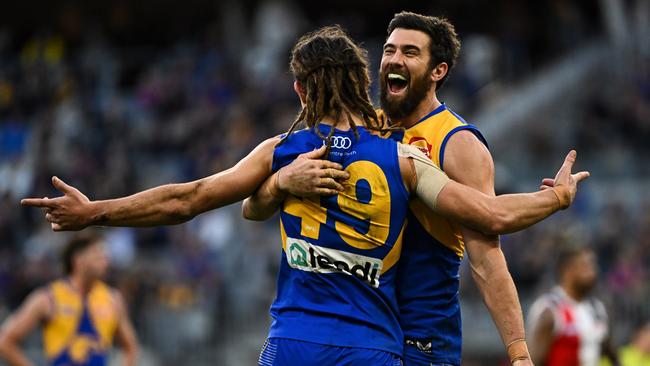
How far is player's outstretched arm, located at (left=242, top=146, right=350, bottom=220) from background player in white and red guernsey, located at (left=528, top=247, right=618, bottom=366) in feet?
14.7

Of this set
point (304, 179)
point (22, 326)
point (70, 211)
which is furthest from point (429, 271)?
point (22, 326)

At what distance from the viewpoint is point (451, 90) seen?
64.5 ft

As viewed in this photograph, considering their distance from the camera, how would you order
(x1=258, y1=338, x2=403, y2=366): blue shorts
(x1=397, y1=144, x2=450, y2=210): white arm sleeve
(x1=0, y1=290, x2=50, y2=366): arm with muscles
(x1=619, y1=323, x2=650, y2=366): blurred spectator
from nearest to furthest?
(x1=258, y1=338, x2=403, y2=366): blue shorts
(x1=397, y1=144, x2=450, y2=210): white arm sleeve
(x1=0, y1=290, x2=50, y2=366): arm with muscles
(x1=619, y1=323, x2=650, y2=366): blurred spectator

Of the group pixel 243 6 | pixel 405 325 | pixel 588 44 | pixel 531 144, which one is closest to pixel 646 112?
pixel 531 144

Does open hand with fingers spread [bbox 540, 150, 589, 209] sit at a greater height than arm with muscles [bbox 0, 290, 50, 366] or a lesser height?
greater

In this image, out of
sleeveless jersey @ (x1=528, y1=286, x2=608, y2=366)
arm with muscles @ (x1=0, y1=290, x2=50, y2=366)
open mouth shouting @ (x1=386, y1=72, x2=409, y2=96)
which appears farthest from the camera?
arm with muscles @ (x1=0, y1=290, x2=50, y2=366)

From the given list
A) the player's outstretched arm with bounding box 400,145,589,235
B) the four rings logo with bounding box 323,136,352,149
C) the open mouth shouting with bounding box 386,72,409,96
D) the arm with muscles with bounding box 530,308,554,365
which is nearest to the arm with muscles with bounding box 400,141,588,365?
the player's outstretched arm with bounding box 400,145,589,235

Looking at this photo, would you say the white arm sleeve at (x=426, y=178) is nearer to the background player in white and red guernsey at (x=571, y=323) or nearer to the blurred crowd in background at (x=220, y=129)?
the background player in white and red guernsey at (x=571, y=323)

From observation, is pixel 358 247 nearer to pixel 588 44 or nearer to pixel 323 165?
pixel 323 165

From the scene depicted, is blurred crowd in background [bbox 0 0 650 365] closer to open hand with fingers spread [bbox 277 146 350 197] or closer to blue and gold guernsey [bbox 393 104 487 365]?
blue and gold guernsey [bbox 393 104 487 365]

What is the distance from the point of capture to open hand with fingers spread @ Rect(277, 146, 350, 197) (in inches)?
209

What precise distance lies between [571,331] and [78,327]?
13.0ft

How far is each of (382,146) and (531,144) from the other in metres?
13.9

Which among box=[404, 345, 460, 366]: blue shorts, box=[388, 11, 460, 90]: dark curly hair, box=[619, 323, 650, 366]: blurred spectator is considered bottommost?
box=[619, 323, 650, 366]: blurred spectator
